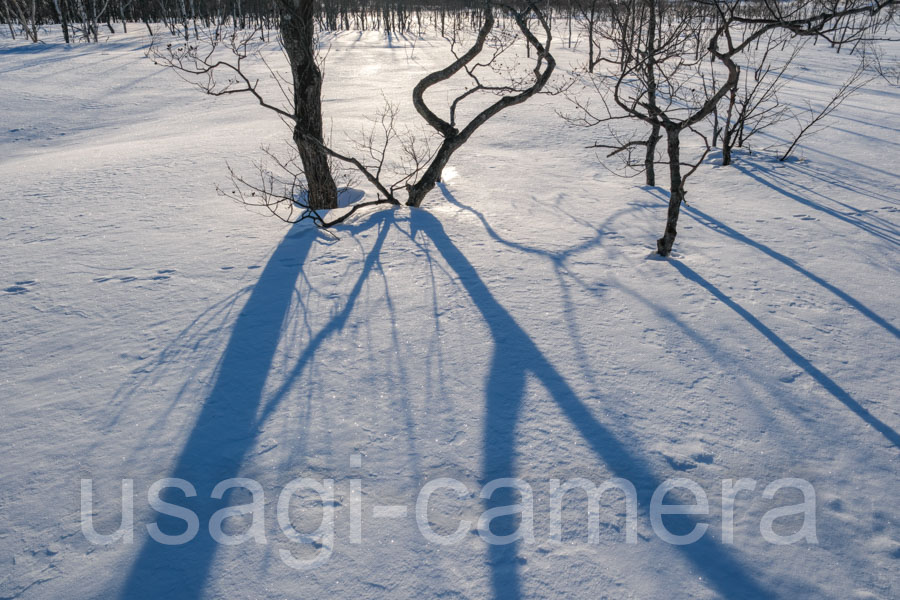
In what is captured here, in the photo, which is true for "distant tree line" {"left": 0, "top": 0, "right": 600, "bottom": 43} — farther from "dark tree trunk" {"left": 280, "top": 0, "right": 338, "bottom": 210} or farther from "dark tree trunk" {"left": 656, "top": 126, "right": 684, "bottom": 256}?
"dark tree trunk" {"left": 656, "top": 126, "right": 684, "bottom": 256}

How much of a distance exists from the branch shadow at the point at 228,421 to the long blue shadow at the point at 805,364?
2.59 meters

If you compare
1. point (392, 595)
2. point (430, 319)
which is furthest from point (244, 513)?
point (430, 319)

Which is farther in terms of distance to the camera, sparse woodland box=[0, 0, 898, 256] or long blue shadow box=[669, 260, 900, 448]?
sparse woodland box=[0, 0, 898, 256]

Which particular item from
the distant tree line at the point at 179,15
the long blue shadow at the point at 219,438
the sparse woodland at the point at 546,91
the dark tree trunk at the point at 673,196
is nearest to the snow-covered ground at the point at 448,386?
the long blue shadow at the point at 219,438

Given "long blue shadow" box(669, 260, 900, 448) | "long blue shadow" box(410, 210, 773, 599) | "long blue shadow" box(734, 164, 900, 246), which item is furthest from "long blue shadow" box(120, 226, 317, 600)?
"long blue shadow" box(734, 164, 900, 246)

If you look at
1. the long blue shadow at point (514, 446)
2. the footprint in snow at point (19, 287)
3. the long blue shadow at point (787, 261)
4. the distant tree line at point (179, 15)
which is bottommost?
the long blue shadow at point (514, 446)

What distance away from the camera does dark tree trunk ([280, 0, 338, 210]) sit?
501 cm

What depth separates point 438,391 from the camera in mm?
2879

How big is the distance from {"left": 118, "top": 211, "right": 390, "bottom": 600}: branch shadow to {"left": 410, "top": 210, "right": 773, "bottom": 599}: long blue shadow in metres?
1.04

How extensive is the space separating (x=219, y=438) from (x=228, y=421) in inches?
5.0

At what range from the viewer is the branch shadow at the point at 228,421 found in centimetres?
192

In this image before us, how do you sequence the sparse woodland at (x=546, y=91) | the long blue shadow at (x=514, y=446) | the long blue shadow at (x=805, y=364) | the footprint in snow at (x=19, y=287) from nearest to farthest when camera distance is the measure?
1. the long blue shadow at (x=514, y=446)
2. the long blue shadow at (x=805, y=364)
3. the footprint in snow at (x=19, y=287)
4. the sparse woodland at (x=546, y=91)

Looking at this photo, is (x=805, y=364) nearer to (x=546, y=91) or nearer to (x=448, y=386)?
(x=448, y=386)

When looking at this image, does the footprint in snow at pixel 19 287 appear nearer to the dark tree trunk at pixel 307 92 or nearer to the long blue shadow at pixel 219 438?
the long blue shadow at pixel 219 438
